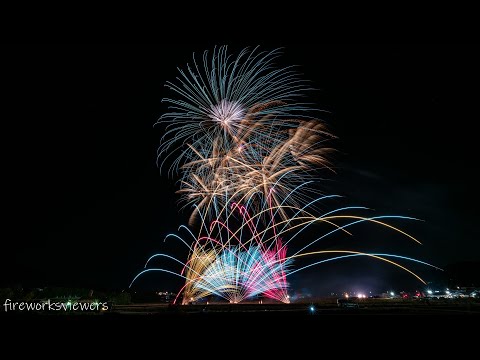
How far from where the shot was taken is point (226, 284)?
34312 millimetres

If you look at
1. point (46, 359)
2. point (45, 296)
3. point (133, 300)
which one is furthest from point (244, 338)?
point (133, 300)

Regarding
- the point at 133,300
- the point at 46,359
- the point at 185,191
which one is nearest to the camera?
the point at 46,359

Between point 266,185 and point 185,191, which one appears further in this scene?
point 185,191

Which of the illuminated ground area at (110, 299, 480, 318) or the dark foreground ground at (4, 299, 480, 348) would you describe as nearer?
the dark foreground ground at (4, 299, 480, 348)

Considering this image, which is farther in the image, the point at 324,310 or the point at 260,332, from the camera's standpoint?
the point at 324,310

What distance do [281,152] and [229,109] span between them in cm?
526

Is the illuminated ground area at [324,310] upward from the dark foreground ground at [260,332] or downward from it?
upward

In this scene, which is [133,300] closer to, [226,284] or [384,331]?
[226,284]

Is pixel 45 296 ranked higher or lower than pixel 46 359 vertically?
higher

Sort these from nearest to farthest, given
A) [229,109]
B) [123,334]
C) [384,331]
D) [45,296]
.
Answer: [123,334], [384,331], [229,109], [45,296]

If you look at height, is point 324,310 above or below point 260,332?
above

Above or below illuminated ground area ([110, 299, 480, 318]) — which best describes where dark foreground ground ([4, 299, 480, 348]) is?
below

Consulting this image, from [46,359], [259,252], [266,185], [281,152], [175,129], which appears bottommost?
[46,359]

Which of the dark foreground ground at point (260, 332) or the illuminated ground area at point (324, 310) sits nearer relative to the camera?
the dark foreground ground at point (260, 332)
